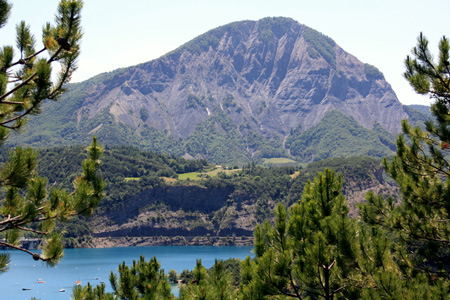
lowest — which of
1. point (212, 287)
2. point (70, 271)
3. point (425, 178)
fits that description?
point (70, 271)

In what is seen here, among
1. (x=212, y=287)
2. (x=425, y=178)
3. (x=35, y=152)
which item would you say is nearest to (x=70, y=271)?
(x=425, y=178)

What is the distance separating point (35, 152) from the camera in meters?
9.59

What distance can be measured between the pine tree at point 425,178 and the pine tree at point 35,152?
10841 mm

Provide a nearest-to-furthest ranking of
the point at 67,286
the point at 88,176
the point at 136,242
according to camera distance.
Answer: the point at 88,176
the point at 67,286
the point at 136,242

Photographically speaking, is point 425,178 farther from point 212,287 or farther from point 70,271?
point 70,271

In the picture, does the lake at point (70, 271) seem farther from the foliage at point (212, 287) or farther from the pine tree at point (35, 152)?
the pine tree at point (35, 152)

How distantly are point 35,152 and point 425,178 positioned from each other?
12998mm

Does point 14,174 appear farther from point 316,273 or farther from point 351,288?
point 351,288

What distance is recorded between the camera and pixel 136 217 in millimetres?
199875

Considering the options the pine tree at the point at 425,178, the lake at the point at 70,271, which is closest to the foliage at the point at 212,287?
the pine tree at the point at 425,178

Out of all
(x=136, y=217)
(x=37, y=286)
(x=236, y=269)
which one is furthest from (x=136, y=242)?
(x=236, y=269)

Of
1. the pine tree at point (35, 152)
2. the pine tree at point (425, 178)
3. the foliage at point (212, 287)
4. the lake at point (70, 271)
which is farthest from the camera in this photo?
the lake at point (70, 271)

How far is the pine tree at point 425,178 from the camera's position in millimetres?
16250

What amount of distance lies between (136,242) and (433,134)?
7245 inches
